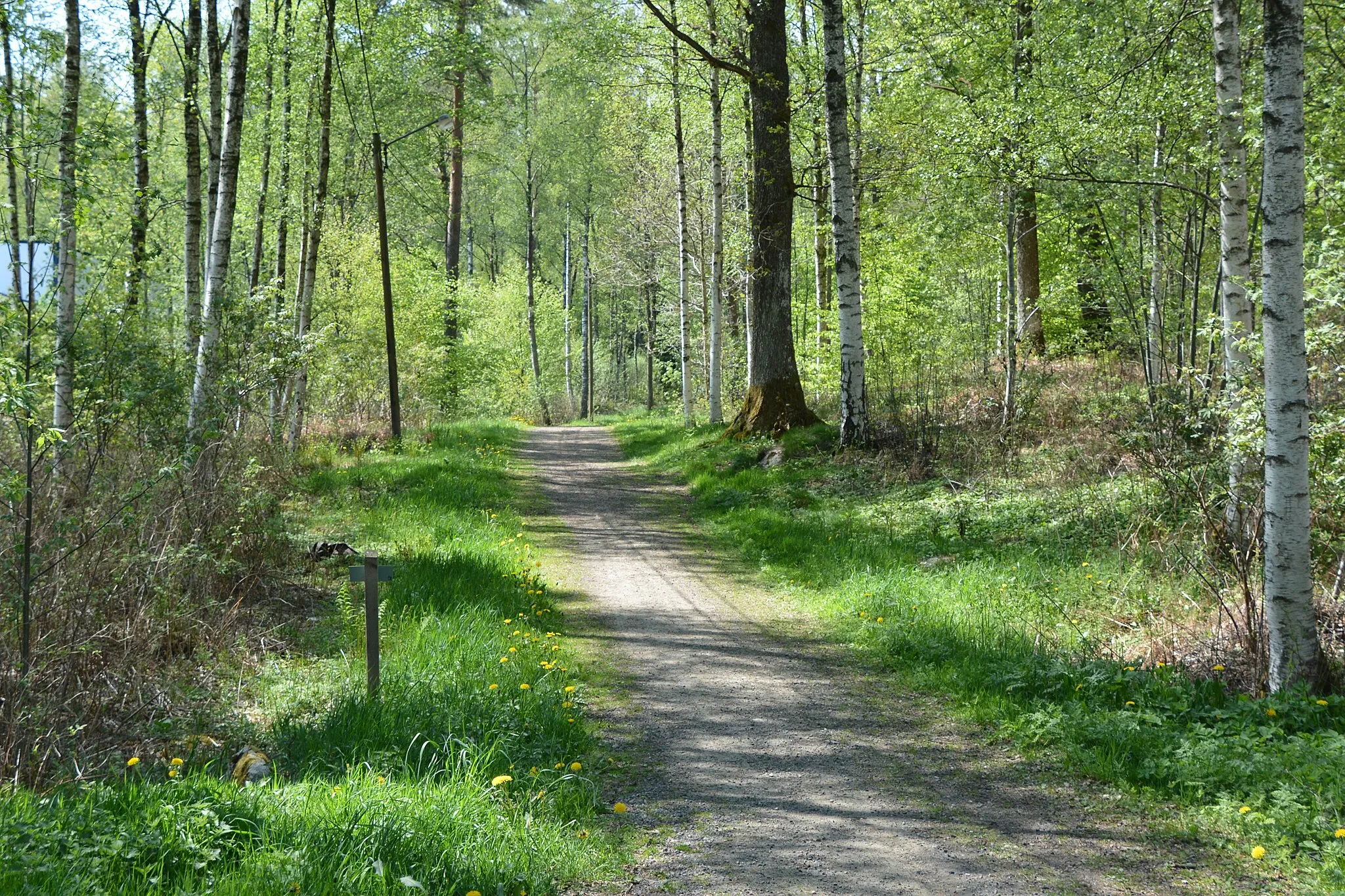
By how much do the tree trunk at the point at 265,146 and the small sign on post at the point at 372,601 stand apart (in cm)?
1275

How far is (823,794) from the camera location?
4859mm

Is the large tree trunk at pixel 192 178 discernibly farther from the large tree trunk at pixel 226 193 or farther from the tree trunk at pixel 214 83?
the large tree trunk at pixel 226 193

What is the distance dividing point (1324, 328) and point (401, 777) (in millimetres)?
6224

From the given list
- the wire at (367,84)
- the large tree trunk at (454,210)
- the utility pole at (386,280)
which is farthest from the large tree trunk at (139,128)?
the large tree trunk at (454,210)

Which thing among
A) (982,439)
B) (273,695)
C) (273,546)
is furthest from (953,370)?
(273,695)

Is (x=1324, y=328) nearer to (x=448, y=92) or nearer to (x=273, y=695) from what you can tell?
(x=273, y=695)

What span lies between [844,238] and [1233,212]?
570 cm

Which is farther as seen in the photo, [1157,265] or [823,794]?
[1157,265]

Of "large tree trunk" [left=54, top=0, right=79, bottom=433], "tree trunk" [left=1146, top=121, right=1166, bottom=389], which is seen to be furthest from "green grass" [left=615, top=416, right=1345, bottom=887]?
"large tree trunk" [left=54, top=0, right=79, bottom=433]

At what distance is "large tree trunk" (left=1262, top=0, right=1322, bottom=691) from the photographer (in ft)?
16.9

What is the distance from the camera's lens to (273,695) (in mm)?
6012

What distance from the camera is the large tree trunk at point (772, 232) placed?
15.2m

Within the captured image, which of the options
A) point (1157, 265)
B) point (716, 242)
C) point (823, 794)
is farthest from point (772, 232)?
point (823, 794)

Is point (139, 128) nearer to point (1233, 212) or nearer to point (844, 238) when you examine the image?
point (844, 238)
